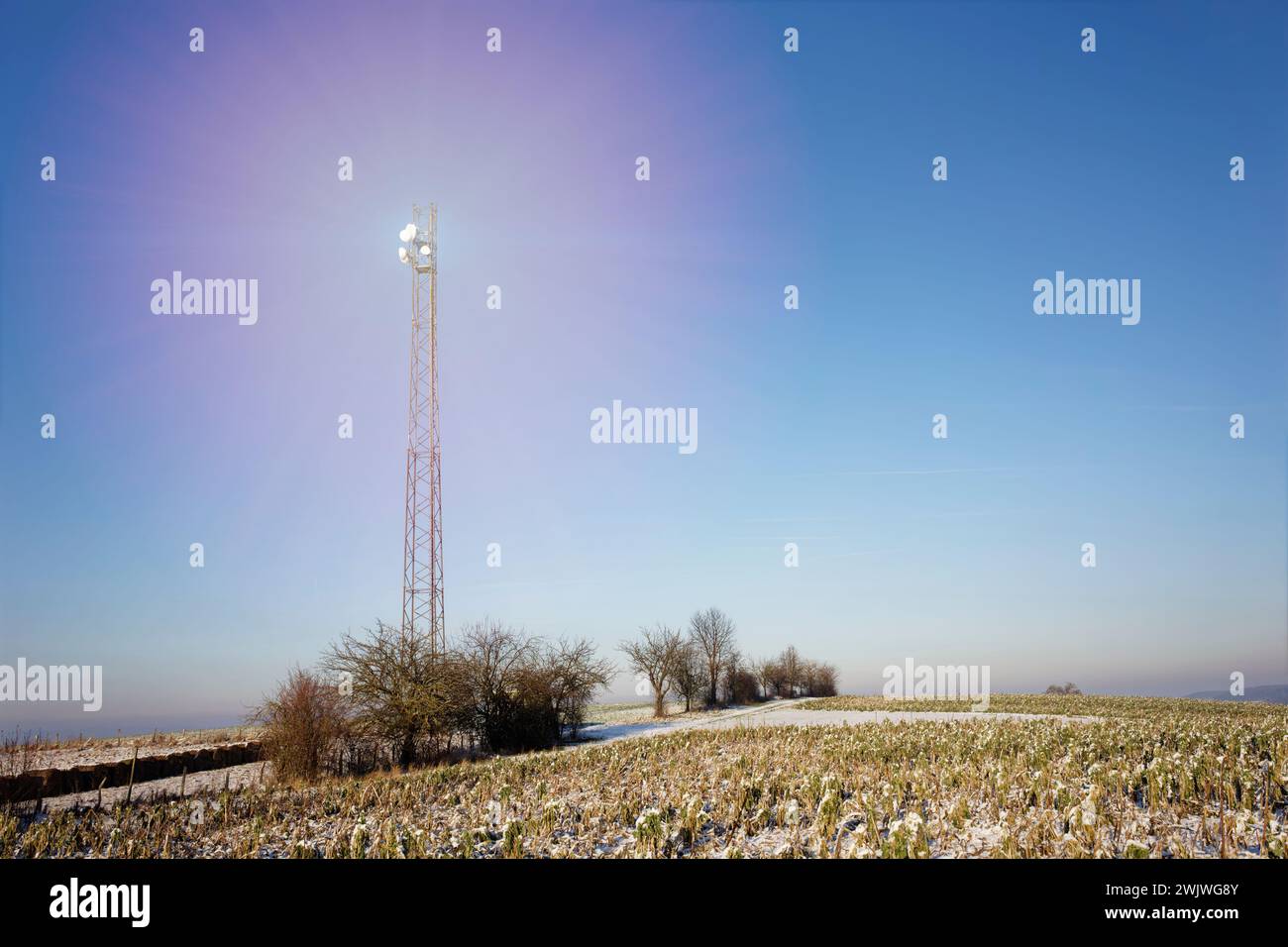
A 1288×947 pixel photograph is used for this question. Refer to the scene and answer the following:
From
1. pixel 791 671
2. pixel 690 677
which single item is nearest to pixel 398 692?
pixel 690 677

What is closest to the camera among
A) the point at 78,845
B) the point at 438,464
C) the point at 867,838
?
the point at 867,838

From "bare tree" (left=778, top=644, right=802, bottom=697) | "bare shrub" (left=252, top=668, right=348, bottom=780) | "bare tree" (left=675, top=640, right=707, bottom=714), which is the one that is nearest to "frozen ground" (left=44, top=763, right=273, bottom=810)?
"bare shrub" (left=252, top=668, right=348, bottom=780)

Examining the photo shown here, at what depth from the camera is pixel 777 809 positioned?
1318cm

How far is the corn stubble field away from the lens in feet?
35.3

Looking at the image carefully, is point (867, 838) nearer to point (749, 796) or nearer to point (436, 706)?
point (749, 796)

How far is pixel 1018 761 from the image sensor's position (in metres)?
16.8

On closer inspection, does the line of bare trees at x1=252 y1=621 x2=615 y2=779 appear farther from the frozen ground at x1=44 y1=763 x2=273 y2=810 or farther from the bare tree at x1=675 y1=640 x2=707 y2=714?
the bare tree at x1=675 y1=640 x2=707 y2=714

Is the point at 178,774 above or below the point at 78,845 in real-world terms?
below

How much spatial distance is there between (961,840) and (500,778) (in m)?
12.9

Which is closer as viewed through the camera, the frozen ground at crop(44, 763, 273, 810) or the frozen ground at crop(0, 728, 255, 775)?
the frozen ground at crop(44, 763, 273, 810)

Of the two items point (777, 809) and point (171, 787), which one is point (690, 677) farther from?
point (777, 809)

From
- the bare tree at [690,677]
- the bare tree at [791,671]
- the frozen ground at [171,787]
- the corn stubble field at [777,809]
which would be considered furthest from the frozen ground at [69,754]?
the bare tree at [791,671]
